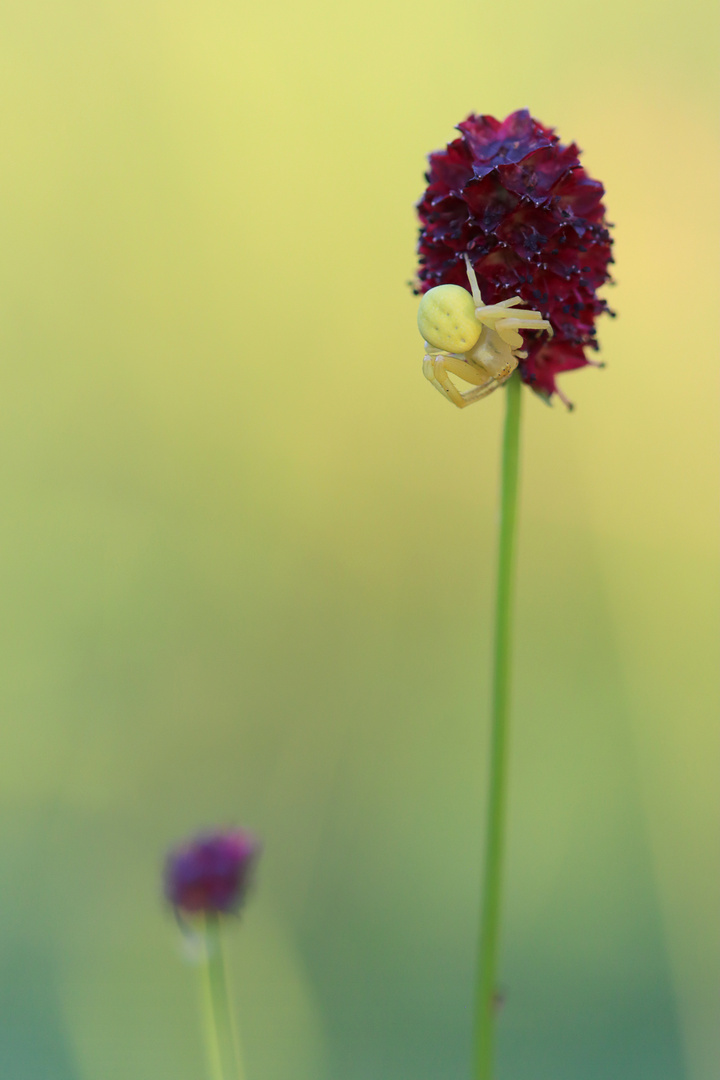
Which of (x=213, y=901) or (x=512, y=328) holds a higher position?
(x=512, y=328)

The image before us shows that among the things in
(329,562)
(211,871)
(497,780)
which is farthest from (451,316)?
(329,562)

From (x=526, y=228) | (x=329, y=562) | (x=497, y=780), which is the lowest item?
(x=497, y=780)

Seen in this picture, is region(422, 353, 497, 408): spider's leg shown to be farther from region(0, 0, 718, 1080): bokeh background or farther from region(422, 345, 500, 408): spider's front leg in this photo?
region(0, 0, 718, 1080): bokeh background

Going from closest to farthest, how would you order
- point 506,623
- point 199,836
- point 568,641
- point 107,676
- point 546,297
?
point 506,623
point 546,297
point 199,836
point 568,641
point 107,676

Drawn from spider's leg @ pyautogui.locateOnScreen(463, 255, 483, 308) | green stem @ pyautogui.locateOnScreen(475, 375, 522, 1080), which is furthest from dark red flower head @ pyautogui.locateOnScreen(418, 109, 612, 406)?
green stem @ pyautogui.locateOnScreen(475, 375, 522, 1080)

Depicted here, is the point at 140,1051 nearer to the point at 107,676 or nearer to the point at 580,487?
the point at 107,676

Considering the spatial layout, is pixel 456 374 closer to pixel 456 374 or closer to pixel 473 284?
pixel 456 374

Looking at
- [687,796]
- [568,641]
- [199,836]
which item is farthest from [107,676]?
[199,836]
